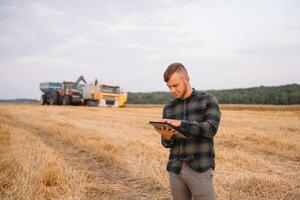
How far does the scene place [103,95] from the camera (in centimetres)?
3950

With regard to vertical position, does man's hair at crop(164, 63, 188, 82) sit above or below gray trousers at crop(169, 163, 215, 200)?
above

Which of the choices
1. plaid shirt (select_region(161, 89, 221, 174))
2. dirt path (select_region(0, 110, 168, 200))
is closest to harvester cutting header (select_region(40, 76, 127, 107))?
dirt path (select_region(0, 110, 168, 200))

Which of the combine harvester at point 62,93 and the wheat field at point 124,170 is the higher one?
the combine harvester at point 62,93

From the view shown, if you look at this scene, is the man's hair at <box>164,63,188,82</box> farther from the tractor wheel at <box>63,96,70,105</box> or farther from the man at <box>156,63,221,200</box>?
the tractor wheel at <box>63,96,70,105</box>

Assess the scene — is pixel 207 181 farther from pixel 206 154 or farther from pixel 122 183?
pixel 122 183

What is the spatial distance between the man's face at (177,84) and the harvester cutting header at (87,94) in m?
→ 36.4

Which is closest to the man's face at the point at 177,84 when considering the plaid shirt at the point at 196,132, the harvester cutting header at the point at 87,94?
the plaid shirt at the point at 196,132

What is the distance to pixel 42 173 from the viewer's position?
6043 mm

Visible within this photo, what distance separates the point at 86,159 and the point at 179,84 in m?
5.97

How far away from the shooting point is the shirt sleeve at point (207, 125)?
3.02 metres

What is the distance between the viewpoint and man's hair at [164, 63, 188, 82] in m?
3.15

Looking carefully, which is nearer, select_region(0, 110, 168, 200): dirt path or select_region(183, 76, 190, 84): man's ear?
select_region(183, 76, 190, 84): man's ear

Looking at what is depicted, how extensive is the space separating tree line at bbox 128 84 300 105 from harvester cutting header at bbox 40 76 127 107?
6.06 metres

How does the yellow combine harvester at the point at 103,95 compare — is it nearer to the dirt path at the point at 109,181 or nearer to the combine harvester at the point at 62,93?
the combine harvester at the point at 62,93
